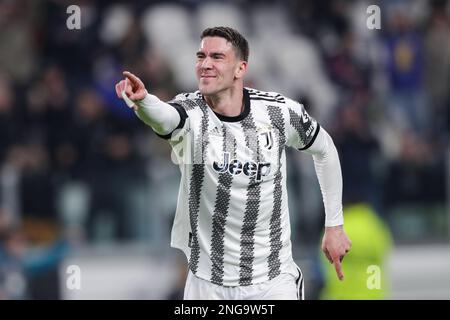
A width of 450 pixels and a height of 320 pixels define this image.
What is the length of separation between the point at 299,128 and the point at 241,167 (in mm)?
536

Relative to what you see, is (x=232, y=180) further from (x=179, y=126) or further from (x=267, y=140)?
(x=179, y=126)

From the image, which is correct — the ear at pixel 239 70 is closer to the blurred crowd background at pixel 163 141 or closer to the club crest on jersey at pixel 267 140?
the club crest on jersey at pixel 267 140

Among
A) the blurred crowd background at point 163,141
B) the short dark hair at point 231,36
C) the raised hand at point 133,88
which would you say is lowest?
the blurred crowd background at point 163,141

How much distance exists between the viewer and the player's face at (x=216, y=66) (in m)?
7.84

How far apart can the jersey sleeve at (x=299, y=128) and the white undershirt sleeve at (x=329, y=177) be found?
0.31ft

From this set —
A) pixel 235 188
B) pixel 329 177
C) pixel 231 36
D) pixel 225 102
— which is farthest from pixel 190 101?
pixel 329 177

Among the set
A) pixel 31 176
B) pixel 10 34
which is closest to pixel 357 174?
pixel 31 176

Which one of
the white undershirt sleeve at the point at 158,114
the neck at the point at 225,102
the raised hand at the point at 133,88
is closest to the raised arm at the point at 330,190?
the neck at the point at 225,102

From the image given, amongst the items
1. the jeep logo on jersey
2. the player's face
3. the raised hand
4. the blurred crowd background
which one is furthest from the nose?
the blurred crowd background

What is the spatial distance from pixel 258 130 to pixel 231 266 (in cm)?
87

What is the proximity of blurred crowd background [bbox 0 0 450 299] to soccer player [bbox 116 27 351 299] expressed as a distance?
4202 millimetres

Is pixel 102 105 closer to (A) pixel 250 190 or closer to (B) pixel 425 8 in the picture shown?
(B) pixel 425 8

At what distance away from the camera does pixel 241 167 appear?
790 centimetres

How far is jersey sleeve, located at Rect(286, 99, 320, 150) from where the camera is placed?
8148mm
